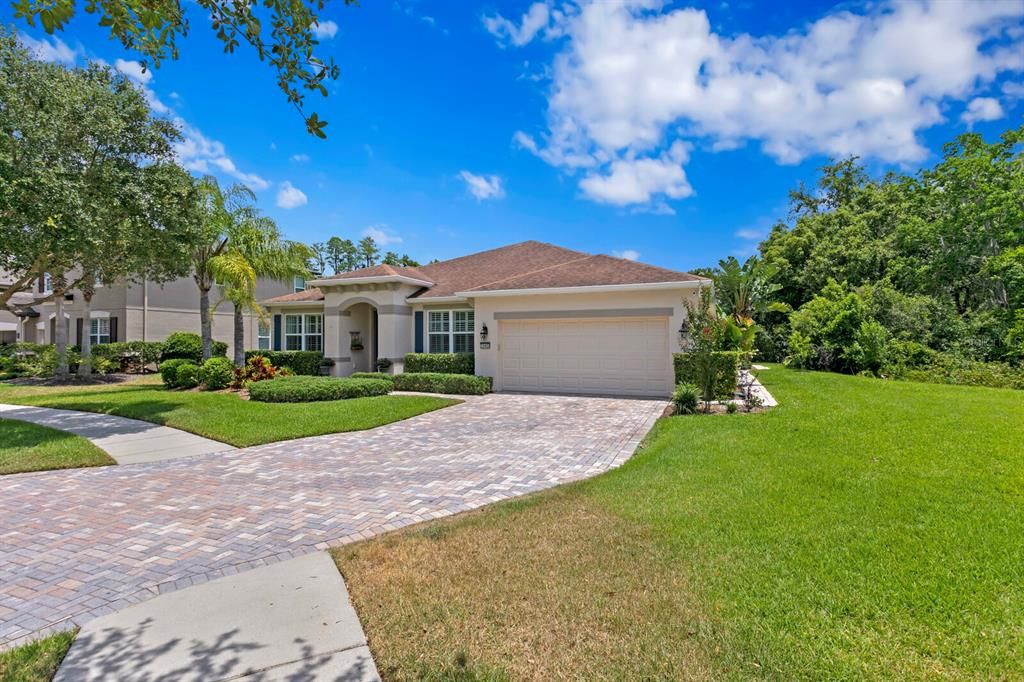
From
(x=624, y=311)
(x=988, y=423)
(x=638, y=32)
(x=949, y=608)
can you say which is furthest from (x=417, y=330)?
(x=949, y=608)

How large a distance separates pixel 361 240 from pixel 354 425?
2344 inches

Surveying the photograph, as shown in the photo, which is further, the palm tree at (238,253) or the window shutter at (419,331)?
the window shutter at (419,331)

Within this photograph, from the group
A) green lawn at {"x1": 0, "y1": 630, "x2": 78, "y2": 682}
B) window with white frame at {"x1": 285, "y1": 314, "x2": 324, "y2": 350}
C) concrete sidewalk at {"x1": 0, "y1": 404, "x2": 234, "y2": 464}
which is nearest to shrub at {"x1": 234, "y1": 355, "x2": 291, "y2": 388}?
window with white frame at {"x1": 285, "y1": 314, "x2": 324, "y2": 350}

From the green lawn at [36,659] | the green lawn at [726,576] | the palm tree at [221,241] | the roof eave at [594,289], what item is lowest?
the green lawn at [36,659]

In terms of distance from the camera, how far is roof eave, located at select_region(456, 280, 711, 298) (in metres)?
14.8

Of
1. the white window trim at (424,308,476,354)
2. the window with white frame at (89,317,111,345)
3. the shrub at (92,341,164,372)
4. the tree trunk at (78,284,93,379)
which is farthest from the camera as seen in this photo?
the window with white frame at (89,317,111,345)

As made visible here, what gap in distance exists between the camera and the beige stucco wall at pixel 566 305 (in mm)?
15133

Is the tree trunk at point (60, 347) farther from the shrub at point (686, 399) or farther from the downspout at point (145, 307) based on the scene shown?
the shrub at point (686, 399)

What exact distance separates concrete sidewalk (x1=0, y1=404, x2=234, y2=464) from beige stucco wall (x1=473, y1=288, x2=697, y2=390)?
366 inches

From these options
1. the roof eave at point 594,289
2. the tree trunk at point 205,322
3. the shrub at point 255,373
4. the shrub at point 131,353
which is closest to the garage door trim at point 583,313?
the roof eave at point 594,289

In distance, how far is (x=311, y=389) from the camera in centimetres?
1437

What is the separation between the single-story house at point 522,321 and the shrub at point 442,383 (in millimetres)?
1107

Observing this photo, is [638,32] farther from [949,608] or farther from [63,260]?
[63,260]

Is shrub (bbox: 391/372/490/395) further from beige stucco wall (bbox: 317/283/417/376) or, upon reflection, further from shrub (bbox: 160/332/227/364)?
shrub (bbox: 160/332/227/364)
